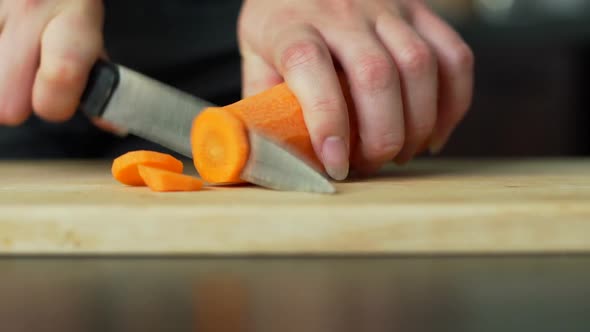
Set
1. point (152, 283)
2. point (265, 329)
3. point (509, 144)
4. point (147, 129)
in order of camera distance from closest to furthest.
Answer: point (265, 329), point (152, 283), point (147, 129), point (509, 144)

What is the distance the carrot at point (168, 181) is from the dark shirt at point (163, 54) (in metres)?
0.93

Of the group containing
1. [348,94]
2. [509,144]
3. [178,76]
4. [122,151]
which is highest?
[348,94]

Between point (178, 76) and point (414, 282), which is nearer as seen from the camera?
point (414, 282)

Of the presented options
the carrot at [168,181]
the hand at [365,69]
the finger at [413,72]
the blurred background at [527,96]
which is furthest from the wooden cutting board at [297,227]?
the blurred background at [527,96]

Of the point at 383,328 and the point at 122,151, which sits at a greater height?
the point at 383,328

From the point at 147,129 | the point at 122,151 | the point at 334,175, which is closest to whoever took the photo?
the point at 334,175

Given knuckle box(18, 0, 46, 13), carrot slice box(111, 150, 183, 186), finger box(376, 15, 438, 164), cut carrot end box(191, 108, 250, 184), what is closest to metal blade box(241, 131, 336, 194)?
cut carrot end box(191, 108, 250, 184)

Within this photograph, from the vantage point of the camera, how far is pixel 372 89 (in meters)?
1.21

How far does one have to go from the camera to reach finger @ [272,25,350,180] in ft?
3.78

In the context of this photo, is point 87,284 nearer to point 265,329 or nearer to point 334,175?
point 265,329

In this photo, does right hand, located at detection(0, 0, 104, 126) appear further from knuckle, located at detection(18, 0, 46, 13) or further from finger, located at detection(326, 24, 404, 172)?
finger, located at detection(326, 24, 404, 172)

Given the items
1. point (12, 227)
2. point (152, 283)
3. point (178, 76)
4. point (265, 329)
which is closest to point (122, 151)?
point (178, 76)

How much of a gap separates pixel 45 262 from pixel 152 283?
177 mm

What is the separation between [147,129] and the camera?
1.32 meters
